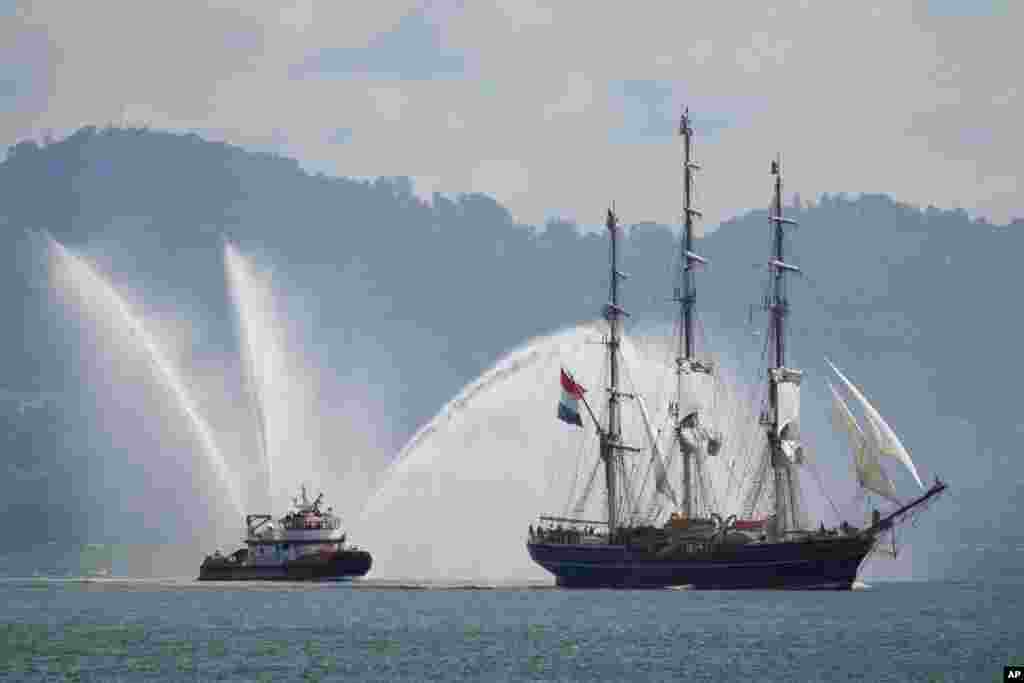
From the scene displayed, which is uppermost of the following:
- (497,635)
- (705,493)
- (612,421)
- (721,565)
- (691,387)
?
(691,387)

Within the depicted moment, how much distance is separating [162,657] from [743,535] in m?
62.9

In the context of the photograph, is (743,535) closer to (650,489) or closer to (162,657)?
(650,489)

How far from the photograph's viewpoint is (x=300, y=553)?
554 ft

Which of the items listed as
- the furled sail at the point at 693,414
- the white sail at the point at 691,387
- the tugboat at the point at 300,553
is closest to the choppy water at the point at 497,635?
the tugboat at the point at 300,553

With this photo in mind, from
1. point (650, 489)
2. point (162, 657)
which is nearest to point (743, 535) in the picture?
point (650, 489)

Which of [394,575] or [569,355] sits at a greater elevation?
[569,355]

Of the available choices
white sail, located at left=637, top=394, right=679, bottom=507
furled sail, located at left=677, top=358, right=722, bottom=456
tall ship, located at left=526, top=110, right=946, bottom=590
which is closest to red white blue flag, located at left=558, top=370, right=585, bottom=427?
Answer: tall ship, located at left=526, top=110, right=946, bottom=590

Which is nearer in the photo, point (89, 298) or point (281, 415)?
point (89, 298)

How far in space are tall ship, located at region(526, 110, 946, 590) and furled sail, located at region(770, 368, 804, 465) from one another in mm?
103

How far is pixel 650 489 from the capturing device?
19212 centimetres

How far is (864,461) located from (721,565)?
13556 mm

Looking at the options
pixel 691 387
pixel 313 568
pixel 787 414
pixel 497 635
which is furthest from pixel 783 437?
pixel 497 635

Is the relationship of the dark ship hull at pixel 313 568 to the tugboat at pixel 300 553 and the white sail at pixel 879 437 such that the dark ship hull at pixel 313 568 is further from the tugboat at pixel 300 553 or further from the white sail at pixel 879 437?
the white sail at pixel 879 437

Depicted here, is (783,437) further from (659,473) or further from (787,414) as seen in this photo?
(659,473)
